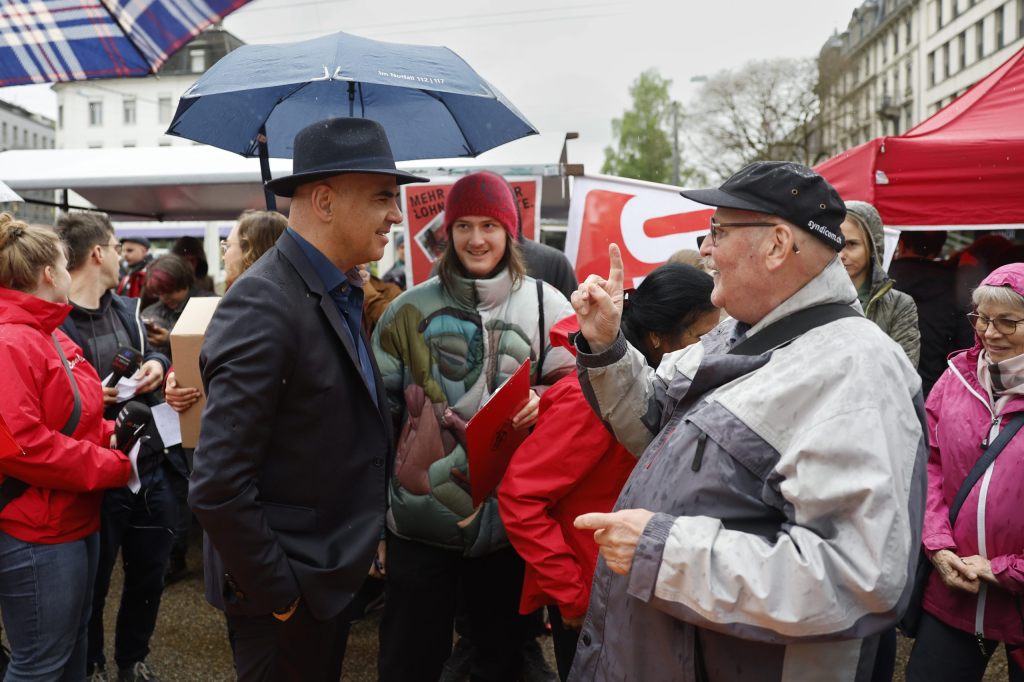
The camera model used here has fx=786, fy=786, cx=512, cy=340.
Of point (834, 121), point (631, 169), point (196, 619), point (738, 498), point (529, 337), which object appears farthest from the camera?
point (631, 169)

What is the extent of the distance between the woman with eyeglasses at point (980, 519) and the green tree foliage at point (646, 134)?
40.1 meters

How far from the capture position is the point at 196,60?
59938mm

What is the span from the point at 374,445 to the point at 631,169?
42.4m

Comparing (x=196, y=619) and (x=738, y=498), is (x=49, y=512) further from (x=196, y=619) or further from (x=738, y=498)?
(x=738, y=498)

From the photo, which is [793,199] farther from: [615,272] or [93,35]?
[93,35]

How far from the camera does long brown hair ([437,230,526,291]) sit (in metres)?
3.03

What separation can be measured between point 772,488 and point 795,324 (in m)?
0.35

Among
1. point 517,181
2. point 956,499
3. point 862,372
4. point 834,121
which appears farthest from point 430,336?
point 834,121

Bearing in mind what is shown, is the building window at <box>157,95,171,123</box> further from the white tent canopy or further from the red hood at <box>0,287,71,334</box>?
the red hood at <box>0,287,71,334</box>

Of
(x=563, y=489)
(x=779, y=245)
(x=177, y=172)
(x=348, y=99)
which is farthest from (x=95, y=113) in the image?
(x=779, y=245)

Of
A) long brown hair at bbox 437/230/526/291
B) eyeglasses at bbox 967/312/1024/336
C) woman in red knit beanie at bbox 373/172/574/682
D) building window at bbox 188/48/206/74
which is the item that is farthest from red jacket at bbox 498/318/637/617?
building window at bbox 188/48/206/74

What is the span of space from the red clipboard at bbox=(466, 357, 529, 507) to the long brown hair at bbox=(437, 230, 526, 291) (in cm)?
57

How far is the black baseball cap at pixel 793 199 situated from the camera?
1632mm

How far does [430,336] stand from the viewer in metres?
2.96
